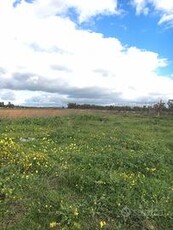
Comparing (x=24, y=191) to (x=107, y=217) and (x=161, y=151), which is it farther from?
(x=161, y=151)

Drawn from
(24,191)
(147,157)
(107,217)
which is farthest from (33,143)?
(107,217)

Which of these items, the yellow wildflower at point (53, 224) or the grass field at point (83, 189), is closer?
the yellow wildflower at point (53, 224)

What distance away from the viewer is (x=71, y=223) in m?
6.88

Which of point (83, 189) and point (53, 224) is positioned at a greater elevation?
point (83, 189)

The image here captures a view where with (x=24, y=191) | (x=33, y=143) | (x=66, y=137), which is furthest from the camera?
(x=66, y=137)

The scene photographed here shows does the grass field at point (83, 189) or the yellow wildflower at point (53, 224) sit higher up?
the grass field at point (83, 189)

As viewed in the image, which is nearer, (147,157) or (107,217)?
(107,217)

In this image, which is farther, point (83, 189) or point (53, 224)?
point (83, 189)

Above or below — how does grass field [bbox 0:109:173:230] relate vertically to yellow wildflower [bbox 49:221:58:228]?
above

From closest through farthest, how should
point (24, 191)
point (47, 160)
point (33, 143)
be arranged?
1. point (24, 191)
2. point (47, 160)
3. point (33, 143)

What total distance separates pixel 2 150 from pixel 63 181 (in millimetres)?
2116

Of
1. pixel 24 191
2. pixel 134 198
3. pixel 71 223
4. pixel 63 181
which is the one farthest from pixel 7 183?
pixel 134 198

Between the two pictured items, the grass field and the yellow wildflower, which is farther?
the grass field

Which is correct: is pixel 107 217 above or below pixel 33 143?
below
